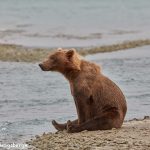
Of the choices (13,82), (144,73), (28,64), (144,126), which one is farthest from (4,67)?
(144,126)

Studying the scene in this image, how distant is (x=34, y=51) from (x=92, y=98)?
16.1 m

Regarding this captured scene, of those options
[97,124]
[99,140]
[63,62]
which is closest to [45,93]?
[63,62]

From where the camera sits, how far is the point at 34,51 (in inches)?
1067

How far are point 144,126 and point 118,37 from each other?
22.0 metres

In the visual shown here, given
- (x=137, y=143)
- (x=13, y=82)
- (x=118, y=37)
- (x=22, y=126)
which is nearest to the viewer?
(x=137, y=143)

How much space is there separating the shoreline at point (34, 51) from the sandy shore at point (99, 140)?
13248 millimetres

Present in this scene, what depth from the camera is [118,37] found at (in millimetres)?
33219

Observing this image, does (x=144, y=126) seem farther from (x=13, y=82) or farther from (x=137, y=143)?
(x=13, y=82)

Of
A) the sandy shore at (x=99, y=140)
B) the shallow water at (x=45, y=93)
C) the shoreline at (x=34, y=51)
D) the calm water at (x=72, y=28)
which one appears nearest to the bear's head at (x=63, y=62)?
the sandy shore at (x=99, y=140)

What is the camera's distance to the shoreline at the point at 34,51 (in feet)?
80.6

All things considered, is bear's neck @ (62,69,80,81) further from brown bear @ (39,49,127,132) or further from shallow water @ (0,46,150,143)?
shallow water @ (0,46,150,143)

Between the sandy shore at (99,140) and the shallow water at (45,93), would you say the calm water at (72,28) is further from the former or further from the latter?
the sandy shore at (99,140)

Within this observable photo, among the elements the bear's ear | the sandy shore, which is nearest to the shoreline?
the bear's ear

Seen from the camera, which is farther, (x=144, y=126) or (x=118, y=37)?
(x=118, y=37)
